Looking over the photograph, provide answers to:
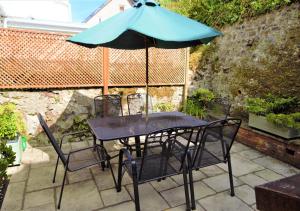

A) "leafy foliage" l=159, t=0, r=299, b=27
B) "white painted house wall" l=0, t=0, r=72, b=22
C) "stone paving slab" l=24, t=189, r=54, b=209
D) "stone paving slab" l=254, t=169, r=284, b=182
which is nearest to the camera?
"stone paving slab" l=24, t=189, r=54, b=209

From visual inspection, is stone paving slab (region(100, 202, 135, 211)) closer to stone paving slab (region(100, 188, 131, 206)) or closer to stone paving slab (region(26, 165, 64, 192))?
stone paving slab (region(100, 188, 131, 206))

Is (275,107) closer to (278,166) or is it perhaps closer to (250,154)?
(250,154)

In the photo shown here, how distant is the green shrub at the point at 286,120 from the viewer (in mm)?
3379

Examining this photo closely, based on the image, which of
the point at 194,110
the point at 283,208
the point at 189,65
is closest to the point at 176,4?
the point at 189,65

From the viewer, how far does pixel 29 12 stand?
9.30 m

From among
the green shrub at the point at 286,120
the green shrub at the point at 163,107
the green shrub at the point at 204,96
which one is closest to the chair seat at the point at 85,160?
the green shrub at the point at 163,107

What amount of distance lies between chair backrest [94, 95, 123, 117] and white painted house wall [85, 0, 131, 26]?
48.8ft

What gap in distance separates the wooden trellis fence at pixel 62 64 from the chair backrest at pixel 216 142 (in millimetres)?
2799

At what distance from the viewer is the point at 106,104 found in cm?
409

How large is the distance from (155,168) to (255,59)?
372 cm

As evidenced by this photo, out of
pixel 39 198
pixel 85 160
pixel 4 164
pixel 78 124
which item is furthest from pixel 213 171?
pixel 78 124

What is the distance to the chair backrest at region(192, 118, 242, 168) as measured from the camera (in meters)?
2.32

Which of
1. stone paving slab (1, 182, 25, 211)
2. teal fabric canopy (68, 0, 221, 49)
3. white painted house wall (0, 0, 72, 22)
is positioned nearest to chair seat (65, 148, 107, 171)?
stone paving slab (1, 182, 25, 211)

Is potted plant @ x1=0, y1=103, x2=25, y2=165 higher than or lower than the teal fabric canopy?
lower
